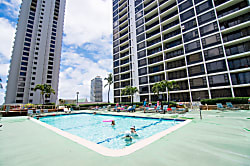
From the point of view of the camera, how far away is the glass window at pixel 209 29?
23188 millimetres

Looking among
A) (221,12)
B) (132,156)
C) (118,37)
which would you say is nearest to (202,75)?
(221,12)

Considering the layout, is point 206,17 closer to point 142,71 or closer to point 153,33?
point 153,33

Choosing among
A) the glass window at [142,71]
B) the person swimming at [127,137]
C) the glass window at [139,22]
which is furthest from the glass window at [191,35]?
the person swimming at [127,137]

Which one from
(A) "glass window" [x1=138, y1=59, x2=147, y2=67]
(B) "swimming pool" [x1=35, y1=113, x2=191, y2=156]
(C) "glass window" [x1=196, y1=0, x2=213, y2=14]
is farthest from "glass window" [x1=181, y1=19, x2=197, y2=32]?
(B) "swimming pool" [x1=35, y1=113, x2=191, y2=156]

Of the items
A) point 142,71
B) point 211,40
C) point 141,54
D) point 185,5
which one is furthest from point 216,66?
point 141,54

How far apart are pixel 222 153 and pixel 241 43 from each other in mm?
28932

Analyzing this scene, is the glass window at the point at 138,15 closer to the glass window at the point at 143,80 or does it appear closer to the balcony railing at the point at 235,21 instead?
Answer: the glass window at the point at 143,80

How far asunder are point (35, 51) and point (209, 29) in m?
59.3

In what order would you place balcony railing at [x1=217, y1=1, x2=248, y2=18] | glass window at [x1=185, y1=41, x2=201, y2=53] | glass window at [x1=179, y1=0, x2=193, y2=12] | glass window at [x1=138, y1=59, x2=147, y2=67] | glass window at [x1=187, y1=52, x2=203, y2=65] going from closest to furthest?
1. balcony railing at [x1=217, y1=1, x2=248, y2=18]
2. glass window at [x1=187, y1=52, x2=203, y2=65]
3. glass window at [x1=185, y1=41, x2=201, y2=53]
4. glass window at [x1=179, y1=0, x2=193, y2=12]
5. glass window at [x1=138, y1=59, x2=147, y2=67]

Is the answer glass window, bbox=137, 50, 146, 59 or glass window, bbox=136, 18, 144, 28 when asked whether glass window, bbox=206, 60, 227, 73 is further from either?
glass window, bbox=136, 18, 144, 28

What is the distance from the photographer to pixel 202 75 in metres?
23.4

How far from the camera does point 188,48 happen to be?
26.5 metres

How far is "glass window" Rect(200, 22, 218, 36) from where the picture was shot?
2319cm

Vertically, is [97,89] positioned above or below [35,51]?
below
